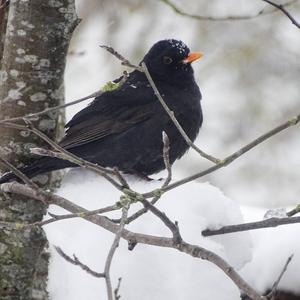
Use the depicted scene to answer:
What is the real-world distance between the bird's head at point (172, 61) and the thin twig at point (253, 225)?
171cm

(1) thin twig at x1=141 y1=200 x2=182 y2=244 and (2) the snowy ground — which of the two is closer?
(1) thin twig at x1=141 y1=200 x2=182 y2=244

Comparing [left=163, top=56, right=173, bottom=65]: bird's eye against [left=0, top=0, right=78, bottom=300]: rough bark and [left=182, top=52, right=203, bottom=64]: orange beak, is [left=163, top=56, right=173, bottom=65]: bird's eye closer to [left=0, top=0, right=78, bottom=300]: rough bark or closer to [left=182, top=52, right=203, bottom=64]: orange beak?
[left=182, top=52, right=203, bottom=64]: orange beak

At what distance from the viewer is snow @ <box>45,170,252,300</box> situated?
2.67 m

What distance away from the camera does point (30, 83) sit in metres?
3.03

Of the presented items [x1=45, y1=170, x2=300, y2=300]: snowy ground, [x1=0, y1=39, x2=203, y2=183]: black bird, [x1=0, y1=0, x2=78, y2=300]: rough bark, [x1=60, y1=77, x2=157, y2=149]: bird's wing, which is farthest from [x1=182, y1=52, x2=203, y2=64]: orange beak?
[x1=45, y1=170, x2=300, y2=300]: snowy ground

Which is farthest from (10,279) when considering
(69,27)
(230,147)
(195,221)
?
(230,147)

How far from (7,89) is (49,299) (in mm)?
779

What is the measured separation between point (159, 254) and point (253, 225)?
0.43 meters

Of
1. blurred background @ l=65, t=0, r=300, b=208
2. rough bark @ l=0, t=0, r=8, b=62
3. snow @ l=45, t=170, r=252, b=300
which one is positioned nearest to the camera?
snow @ l=45, t=170, r=252, b=300

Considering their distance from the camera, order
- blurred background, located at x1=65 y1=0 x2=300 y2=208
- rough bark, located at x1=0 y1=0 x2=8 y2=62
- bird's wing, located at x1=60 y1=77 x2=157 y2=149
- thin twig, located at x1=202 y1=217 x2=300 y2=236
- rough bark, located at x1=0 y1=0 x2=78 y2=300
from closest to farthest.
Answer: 1. thin twig, located at x1=202 y1=217 x2=300 y2=236
2. rough bark, located at x1=0 y1=0 x2=78 y2=300
3. rough bark, located at x1=0 y1=0 x2=8 y2=62
4. bird's wing, located at x1=60 y1=77 x2=157 y2=149
5. blurred background, located at x1=65 y1=0 x2=300 y2=208

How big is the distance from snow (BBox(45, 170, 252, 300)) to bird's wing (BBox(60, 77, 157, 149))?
93 centimetres

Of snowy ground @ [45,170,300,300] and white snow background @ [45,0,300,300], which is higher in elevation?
white snow background @ [45,0,300,300]

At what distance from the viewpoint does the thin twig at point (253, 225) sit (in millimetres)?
2244

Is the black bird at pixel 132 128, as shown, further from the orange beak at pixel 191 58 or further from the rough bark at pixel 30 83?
the rough bark at pixel 30 83
